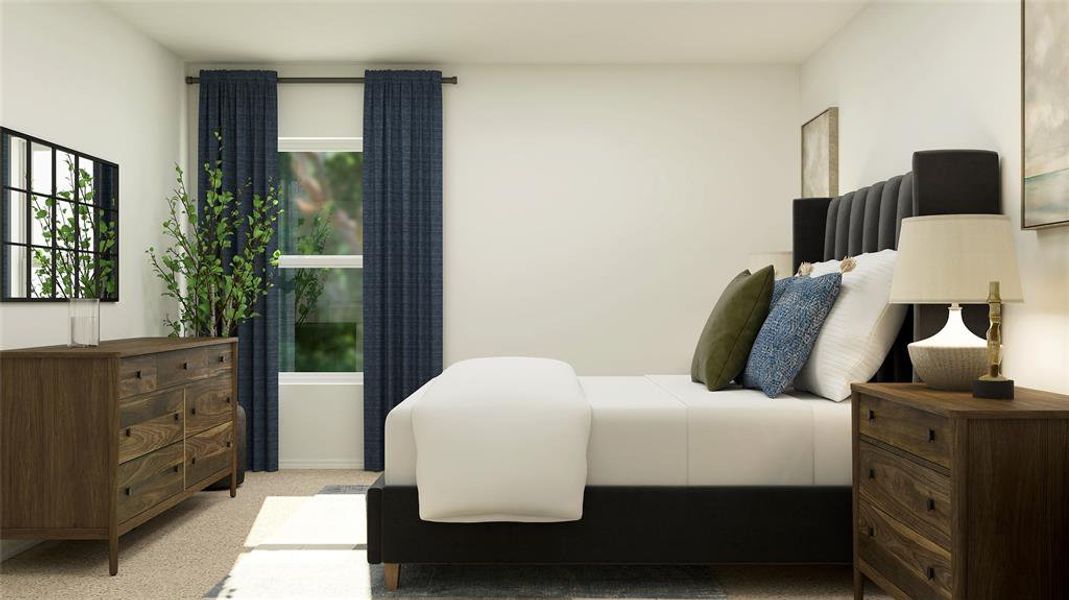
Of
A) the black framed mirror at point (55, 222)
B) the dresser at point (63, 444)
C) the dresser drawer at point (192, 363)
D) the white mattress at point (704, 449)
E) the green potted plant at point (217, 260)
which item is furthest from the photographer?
the green potted plant at point (217, 260)

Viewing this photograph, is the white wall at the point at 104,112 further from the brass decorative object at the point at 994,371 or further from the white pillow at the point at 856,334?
the brass decorative object at the point at 994,371

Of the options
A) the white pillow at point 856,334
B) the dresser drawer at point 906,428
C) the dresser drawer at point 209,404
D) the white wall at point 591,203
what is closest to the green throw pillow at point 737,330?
the white pillow at point 856,334

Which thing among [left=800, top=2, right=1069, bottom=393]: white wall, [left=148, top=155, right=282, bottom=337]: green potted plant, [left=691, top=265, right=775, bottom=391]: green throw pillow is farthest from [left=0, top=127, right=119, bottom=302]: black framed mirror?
[left=800, top=2, right=1069, bottom=393]: white wall

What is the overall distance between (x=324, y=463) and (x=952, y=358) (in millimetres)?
3767

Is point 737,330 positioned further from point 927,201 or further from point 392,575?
point 392,575

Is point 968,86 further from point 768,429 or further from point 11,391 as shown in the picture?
point 11,391

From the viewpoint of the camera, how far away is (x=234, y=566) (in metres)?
2.99

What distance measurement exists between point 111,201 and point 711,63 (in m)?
3.44

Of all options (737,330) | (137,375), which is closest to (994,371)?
(737,330)

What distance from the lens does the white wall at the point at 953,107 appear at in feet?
8.27

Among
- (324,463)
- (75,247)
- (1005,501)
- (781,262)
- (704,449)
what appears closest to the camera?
(1005,501)

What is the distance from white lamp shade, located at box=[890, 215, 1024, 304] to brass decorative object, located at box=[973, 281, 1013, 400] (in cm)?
8

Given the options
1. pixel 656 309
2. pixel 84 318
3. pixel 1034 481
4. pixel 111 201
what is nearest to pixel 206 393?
pixel 84 318

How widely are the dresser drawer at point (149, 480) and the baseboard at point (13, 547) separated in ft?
1.69
